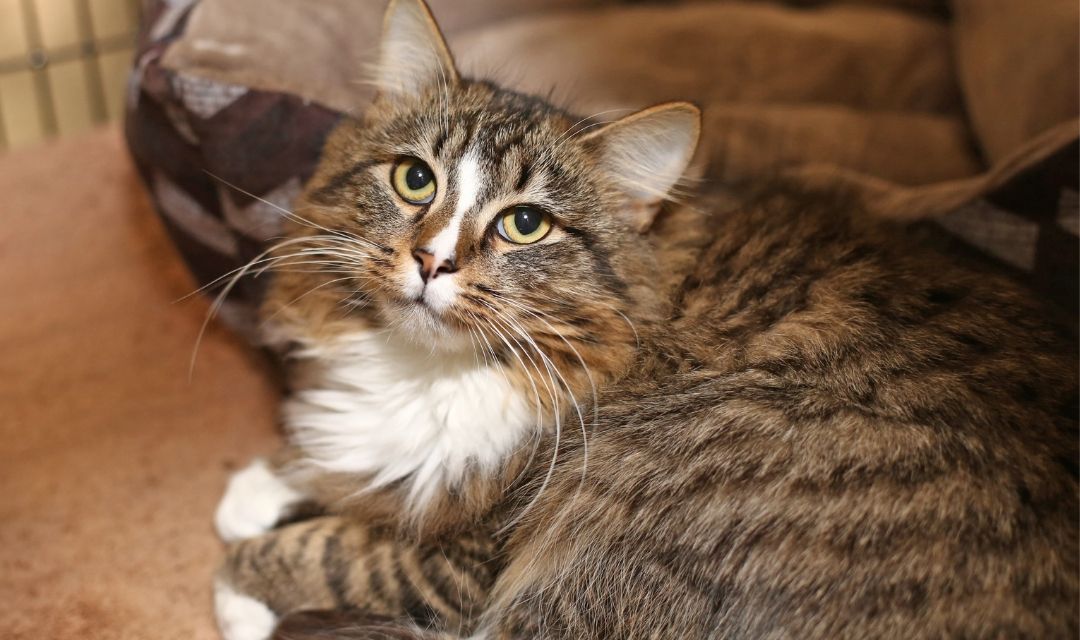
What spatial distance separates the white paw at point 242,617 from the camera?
1.51 meters

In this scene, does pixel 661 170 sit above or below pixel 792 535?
above

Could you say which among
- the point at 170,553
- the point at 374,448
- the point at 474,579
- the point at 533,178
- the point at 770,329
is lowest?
the point at 170,553

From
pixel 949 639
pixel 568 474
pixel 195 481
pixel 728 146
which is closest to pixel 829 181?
pixel 728 146

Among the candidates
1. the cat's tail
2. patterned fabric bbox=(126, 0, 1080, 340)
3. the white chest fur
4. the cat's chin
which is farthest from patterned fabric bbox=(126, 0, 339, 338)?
the cat's tail

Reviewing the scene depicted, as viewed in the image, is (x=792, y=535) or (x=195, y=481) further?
(x=195, y=481)

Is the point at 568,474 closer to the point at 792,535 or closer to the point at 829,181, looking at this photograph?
the point at 792,535

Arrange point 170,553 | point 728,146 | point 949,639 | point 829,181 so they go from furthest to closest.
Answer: point 728,146 → point 829,181 → point 170,553 → point 949,639

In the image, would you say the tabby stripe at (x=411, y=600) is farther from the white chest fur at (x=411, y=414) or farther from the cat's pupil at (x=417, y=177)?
the cat's pupil at (x=417, y=177)

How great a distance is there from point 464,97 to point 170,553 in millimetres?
992

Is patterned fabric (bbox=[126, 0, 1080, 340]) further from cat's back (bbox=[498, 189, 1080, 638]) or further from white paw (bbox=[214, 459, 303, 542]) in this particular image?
white paw (bbox=[214, 459, 303, 542])

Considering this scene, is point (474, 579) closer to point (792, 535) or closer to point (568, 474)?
point (568, 474)

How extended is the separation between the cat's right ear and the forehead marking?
0.21 meters

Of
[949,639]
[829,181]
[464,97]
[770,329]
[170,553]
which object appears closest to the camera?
[949,639]

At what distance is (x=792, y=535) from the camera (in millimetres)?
1179
